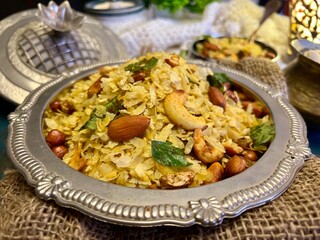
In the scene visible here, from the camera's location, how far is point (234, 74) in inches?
45.4

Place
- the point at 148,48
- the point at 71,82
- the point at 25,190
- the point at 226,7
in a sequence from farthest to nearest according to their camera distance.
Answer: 1. the point at 226,7
2. the point at 148,48
3. the point at 71,82
4. the point at 25,190

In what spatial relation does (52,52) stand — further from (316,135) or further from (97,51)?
(316,135)

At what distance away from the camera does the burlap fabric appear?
2.12 feet

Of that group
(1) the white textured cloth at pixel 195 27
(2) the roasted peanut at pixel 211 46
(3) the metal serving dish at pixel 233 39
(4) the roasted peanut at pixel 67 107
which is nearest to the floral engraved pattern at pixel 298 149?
(4) the roasted peanut at pixel 67 107

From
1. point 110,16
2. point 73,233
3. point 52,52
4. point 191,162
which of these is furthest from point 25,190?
point 110,16

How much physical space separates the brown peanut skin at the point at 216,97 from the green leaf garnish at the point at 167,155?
8.8 inches

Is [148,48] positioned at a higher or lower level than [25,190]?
lower

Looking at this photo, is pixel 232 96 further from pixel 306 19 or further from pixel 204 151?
pixel 306 19

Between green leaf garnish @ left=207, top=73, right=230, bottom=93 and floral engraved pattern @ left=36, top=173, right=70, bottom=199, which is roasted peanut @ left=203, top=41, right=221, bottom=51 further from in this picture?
floral engraved pattern @ left=36, top=173, right=70, bottom=199

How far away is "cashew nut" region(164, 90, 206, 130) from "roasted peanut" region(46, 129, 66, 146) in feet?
0.86

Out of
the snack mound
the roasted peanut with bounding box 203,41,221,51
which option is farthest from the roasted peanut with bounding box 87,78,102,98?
the roasted peanut with bounding box 203,41,221,51

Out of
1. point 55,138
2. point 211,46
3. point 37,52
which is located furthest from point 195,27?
point 55,138

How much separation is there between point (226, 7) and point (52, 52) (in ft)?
3.97

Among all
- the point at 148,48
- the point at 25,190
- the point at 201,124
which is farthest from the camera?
the point at 148,48
